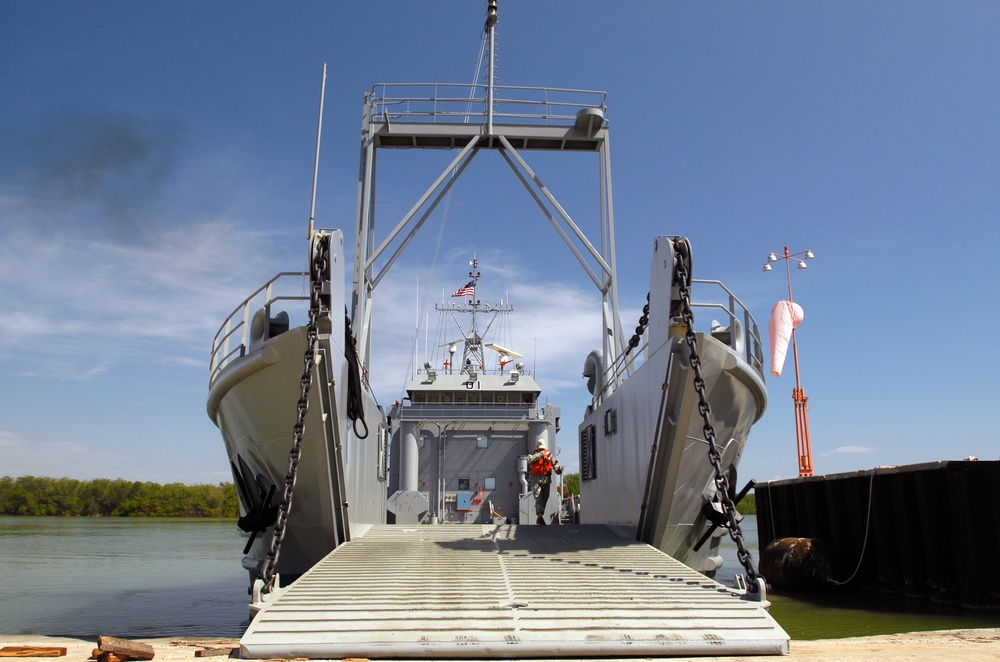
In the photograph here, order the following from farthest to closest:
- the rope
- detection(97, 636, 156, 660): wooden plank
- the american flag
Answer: the american flag, the rope, detection(97, 636, 156, 660): wooden plank

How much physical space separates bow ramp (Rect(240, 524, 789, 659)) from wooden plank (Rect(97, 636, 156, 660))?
21.8 inches

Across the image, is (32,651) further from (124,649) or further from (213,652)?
(213,652)

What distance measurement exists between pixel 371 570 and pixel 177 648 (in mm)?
1628

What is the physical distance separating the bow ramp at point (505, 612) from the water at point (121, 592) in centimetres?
373

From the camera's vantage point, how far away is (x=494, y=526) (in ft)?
29.6

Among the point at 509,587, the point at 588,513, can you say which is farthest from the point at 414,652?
the point at 588,513

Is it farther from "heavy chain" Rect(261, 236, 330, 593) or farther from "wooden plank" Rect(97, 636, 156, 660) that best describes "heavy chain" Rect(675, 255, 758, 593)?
"wooden plank" Rect(97, 636, 156, 660)

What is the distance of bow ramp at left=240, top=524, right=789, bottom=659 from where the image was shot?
435 centimetres

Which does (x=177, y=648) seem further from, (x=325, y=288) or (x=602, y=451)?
(x=602, y=451)

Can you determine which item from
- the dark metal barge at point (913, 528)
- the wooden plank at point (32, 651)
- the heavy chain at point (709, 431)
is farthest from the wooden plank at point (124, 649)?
the dark metal barge at point (913, 528)

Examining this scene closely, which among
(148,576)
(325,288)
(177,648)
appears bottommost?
(148,576)

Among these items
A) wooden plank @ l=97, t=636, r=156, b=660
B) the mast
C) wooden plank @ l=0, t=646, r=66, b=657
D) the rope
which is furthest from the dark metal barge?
wooden plank @ l=0, t=646, r=66, b=657

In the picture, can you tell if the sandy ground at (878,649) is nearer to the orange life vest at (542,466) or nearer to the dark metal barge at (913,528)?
the dark metal barge at (913,528)

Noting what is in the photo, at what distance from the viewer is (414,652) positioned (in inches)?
169
